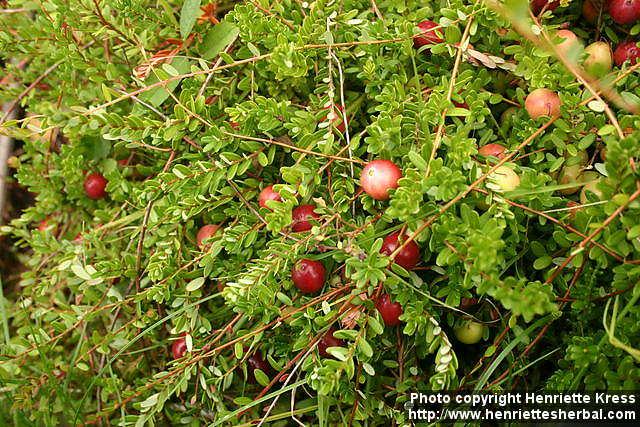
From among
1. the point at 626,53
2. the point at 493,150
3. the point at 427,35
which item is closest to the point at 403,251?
the point at 493,150

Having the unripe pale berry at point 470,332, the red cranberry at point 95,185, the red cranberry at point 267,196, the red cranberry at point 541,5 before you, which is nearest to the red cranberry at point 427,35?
the red cranberry at point 541,5

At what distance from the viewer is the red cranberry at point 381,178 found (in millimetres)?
1677

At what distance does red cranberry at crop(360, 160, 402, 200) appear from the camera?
1.68 m

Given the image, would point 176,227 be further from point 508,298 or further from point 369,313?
point 508,298

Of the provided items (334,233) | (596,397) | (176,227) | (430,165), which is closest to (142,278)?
(176,227)

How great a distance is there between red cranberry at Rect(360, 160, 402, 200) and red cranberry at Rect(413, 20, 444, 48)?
0.50 metres

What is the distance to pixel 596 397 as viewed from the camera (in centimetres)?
159

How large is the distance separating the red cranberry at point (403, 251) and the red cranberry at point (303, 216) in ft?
0.83

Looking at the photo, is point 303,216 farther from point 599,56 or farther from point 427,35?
point 599,56

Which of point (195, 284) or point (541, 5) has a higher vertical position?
point (541, 5)

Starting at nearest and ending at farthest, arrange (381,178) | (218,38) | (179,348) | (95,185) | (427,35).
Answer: (381,178), (427,35), (179,348), (218,38), (95,185)

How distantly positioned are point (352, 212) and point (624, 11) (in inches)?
43.0

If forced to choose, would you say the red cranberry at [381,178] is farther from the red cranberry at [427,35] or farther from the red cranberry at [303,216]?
the red cranberry at [427,35]

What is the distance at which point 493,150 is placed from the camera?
1832 millimetres
